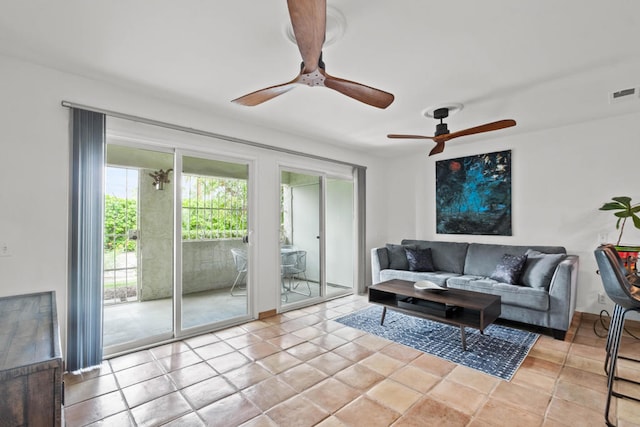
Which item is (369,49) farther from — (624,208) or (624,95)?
(624,208)

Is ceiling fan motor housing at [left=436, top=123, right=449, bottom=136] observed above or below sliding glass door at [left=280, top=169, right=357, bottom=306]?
above

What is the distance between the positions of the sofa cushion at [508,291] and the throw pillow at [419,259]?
57 cm

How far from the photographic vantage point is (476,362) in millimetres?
2676

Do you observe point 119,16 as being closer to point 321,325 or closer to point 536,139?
point 321,325

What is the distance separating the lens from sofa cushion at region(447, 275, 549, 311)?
324 cm

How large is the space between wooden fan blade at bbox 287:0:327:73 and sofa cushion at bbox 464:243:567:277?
3.71m

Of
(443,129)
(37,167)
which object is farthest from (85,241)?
(443,129)

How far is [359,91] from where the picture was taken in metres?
2.08

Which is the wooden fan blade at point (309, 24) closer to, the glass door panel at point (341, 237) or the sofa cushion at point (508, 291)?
the sofa cushion at point (508, 291)

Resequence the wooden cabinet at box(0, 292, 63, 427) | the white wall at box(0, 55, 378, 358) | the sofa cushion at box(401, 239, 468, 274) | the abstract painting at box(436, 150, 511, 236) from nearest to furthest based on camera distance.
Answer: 1. the wooden cabinet at box(0, 292, 63, 427)
2. the white wall at box(0, 55, 378, 358)
3. the abstract painting at box(436, 150, 511, 236)
4. the sofa cushion at box(401, 239, 468, 274)

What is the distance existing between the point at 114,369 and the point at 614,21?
14.3 feet

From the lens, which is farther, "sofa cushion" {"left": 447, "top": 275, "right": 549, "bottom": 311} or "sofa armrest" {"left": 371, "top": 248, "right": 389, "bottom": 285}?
"sofa armrest" {"left": 371, "top": 248, "right": 389, "bottom": 285}

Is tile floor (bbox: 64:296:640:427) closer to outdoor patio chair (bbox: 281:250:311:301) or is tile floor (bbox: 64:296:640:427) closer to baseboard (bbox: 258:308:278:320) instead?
baseboard (bbox: 258:308:278:320)

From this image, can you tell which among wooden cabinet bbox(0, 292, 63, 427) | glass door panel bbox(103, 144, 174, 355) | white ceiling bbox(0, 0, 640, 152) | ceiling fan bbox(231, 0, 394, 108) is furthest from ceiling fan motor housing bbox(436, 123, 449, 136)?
wooden cabinet bbox(0, 292, 63, 427)
